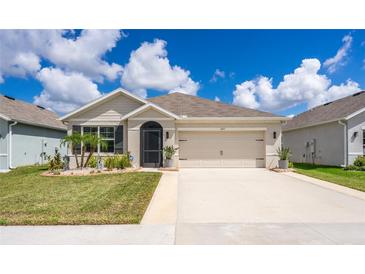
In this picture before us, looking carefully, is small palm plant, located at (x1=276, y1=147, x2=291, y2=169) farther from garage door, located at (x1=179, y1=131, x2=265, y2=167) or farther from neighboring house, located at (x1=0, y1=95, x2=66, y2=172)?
neighboring house, located at (x1=0, y1=95, x2=66, y2=172)

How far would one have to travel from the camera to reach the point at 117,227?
4.89 meters

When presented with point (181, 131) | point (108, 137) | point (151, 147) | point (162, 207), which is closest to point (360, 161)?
point (181, 131)

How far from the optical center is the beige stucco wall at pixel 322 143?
16109 mm

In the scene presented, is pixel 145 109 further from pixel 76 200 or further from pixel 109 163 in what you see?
pixel 76 200

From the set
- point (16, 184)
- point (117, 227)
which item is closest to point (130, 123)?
point (16, 184)

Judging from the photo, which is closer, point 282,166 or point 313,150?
point 282,166

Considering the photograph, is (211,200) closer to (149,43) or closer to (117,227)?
(117,227)

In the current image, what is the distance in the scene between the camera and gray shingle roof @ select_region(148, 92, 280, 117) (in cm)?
1541

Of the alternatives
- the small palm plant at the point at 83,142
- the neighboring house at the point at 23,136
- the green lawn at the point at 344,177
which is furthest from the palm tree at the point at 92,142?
the green lawn at the point at 344,177

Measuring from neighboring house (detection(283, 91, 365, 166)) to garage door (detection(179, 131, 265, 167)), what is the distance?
514cm

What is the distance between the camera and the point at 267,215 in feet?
18.7
